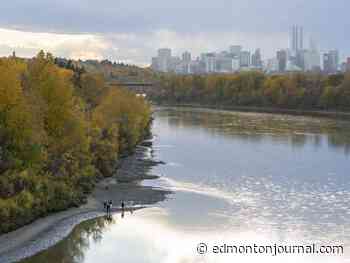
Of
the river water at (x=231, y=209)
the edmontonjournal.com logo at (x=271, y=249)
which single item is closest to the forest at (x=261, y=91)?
the river water at (x=231, y=209)

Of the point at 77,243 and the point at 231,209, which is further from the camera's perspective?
the point at 231,209

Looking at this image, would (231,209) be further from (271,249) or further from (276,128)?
(276,128)

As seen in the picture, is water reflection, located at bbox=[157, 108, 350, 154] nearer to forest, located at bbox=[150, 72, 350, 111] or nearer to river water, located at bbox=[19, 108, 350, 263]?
river water, located at bbox=[19, 108, 350, 263]

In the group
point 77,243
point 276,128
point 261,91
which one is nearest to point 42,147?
point 77,243

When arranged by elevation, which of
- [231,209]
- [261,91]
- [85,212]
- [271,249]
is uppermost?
[261,91]

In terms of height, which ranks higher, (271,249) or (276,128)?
(276,128)

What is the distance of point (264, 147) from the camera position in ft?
174

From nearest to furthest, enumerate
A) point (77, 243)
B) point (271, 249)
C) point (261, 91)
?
1. point (271, 249)
2. point (77, 243)
3. point (261, 91)

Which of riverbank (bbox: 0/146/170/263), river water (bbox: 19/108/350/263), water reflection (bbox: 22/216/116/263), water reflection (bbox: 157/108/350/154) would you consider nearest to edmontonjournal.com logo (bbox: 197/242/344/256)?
river water (bbox: 19/108/350/263)

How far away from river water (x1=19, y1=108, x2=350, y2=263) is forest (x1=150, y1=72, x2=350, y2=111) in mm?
45368

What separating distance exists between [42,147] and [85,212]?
324cm

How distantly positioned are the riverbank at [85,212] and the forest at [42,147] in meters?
0.46

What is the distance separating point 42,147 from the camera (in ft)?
92.3

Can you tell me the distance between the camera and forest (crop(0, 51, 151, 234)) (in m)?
25.9
